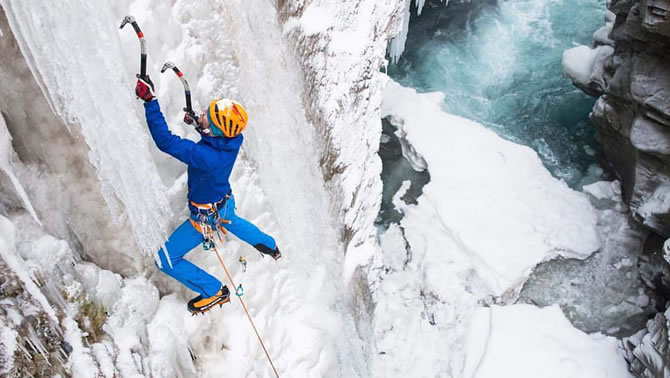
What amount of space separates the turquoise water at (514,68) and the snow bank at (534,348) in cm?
311

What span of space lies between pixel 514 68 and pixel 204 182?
10.3 metres

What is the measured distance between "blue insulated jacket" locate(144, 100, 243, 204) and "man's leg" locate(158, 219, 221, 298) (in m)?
0.22

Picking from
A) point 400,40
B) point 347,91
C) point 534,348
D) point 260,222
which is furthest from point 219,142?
point 400,40

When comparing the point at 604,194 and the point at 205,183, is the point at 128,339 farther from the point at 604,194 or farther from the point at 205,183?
the point at 604,194

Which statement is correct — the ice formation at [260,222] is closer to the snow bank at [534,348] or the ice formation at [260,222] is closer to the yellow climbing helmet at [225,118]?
the snow bank at [534,348]

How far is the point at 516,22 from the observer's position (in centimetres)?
1276

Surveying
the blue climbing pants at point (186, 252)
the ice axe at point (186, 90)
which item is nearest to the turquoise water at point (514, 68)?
the blue climbing pants at point (186, 252)

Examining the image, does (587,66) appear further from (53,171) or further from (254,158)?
(53,171)

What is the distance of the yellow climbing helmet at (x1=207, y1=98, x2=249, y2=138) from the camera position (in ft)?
8.80

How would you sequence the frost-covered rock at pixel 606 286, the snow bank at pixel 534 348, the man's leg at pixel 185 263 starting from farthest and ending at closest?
1. the frost-covered rock at pixel 606 286
2. the snow bank at pixel 534 348
3. the man's leg at pixel 185 263

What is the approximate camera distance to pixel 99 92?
2424 mm

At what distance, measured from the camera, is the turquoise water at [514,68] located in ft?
32.7

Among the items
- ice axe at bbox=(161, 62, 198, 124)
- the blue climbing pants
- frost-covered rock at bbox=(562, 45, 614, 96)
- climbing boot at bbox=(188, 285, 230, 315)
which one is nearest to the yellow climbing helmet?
ice axe at bbox=(161, 62, 198, 124)

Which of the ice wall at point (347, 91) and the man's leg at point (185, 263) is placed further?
the ice wall at point (347, 91)
